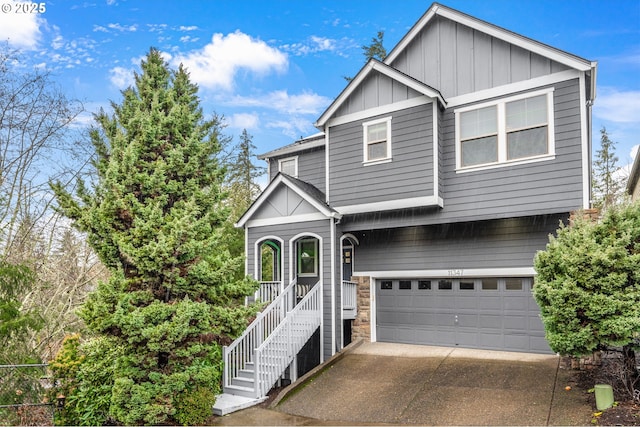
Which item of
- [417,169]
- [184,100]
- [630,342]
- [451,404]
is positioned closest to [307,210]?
[417,169]

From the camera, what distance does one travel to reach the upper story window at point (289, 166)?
14023mm

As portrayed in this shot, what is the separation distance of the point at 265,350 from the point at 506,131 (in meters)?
7.14

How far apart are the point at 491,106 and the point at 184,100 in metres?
6.65

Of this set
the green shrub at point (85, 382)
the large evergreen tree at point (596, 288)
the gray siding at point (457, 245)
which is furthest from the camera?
the gray siding at point (457, 245)

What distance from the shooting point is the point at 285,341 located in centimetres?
1030

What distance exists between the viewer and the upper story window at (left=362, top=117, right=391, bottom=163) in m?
11.1

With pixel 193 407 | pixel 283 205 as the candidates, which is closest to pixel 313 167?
pixel 283 205

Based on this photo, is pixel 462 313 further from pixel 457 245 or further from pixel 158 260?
pixel 158 260

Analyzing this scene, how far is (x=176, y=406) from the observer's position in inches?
303

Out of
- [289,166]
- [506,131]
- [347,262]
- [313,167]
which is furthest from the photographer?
[289,166]

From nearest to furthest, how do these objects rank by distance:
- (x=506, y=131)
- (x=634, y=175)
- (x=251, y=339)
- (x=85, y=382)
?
1. (x=85, y=382)
2. (x=506, y=131)
3. (x=251, y=339)
4. (x=634, y=175)

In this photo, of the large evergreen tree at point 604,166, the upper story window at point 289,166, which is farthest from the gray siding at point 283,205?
the large evergreen tree at point 604,166

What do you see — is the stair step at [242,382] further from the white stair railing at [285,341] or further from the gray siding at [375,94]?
the gray siding at [375,94]

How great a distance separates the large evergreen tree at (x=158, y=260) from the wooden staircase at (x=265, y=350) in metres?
1.39
